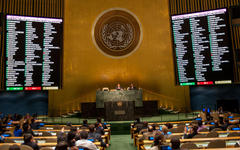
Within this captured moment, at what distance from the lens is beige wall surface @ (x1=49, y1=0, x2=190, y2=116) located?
464 inches

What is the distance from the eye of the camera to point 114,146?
20.1 ft

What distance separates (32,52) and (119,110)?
5245mm

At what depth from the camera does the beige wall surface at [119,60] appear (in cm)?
1179

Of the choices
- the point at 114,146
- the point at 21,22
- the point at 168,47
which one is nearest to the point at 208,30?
the point at 168,47

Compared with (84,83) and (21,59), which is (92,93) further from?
(21,59)

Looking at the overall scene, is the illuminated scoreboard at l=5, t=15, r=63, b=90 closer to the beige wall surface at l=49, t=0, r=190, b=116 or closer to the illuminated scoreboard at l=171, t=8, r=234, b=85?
the beige wall surface at l=49, t=0, r=190, b=116

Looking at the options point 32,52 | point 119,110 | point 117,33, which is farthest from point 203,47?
point 32,52

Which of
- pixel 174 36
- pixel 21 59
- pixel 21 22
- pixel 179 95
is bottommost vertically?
pixel 179 95

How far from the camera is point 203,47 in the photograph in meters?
9.23

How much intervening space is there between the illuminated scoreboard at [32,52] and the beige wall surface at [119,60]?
2245mm

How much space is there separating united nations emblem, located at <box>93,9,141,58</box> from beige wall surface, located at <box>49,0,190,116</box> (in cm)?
34

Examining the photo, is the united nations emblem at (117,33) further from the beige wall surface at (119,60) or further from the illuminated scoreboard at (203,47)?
the illuminated scoreboard at (203,47)

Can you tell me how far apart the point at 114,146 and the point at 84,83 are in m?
6.42

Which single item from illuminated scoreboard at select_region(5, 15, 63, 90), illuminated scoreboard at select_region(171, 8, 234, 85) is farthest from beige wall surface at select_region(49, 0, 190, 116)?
illuminated scoreboard at select_region(171, 8, 234, 85)
